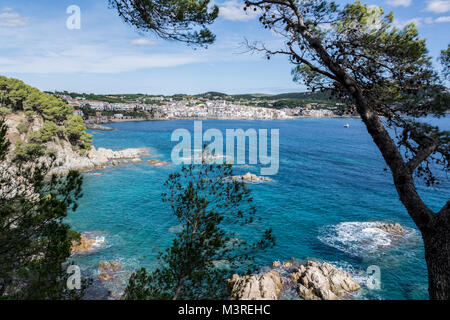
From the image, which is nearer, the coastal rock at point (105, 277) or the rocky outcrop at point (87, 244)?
the coastal rock at point (105, 277)

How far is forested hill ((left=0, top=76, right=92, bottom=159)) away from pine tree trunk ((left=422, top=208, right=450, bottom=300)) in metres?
42.1

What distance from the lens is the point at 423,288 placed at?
14656mm

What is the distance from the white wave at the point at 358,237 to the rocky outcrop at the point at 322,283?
168 inches

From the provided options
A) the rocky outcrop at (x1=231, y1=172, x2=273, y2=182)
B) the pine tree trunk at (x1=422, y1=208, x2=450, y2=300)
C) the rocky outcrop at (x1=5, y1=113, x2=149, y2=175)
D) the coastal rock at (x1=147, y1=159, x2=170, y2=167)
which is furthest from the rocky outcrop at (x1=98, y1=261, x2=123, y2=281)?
the coastal rock at (x1=147, y1=159, x2=170, y2=167)

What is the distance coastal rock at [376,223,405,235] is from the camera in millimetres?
21266

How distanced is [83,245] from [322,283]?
15.3 meters

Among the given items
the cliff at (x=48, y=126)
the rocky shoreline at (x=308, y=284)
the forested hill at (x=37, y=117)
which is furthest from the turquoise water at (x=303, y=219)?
the forested hill at (x=37, y=117)

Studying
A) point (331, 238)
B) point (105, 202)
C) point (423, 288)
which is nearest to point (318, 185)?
point (331, 238)

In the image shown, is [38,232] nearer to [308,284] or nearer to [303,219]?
[308,284]

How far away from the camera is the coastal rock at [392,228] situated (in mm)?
21266

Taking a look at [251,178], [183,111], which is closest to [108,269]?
[251,178]

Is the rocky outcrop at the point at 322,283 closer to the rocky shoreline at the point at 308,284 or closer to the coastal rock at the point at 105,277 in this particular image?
the rocky shoreline at the point at 308,284

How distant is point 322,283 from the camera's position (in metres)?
13.9
